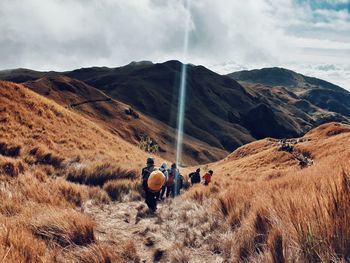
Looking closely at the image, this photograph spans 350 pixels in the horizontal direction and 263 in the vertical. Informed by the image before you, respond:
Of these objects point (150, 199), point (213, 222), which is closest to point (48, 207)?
point (213, 222)

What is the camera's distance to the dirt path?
18.8ft

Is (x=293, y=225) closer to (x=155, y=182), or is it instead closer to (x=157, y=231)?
(x=157, y=231)

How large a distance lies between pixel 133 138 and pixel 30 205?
106672 millimetres

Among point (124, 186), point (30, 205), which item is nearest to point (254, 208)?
point (30, 205)

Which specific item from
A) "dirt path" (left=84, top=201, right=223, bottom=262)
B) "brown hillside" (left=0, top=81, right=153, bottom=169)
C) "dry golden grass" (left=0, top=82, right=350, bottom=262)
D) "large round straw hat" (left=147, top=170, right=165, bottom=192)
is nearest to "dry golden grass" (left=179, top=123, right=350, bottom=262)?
"dry golden grass" (left=0, top=82, right=350, bottom=262)

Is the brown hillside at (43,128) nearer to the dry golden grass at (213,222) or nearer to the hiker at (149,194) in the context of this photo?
the hiker at (149,194)

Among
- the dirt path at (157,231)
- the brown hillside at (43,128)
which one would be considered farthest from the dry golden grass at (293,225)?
the brown hillside at (43,128)

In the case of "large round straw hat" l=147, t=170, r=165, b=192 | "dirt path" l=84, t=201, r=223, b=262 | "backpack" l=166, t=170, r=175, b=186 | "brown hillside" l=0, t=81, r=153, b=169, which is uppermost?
"brown hillside" l=0, t=81, r=153, b=169

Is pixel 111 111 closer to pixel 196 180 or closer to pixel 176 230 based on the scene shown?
pixel 196 180

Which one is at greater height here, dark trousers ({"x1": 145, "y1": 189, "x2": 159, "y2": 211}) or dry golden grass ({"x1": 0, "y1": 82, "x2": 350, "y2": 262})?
dry golden grass ({"x1": 0, "y1": 82, "x2": 350, "y2": 262})

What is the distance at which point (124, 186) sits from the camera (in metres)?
12.8

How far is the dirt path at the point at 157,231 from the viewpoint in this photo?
5.72m

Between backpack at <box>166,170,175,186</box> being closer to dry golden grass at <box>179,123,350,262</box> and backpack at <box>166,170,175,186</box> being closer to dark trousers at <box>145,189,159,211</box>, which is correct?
dark trousers at <box>145,189,159,211</box>

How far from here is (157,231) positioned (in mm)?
7355
